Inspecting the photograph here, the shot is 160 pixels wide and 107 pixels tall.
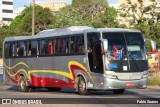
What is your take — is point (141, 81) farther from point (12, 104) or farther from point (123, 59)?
point (12, 104)

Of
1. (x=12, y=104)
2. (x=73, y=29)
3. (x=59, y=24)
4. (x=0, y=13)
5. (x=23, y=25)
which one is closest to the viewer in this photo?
(x=12, y=104)

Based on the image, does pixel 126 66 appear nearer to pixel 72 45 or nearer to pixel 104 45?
pixel 104 45

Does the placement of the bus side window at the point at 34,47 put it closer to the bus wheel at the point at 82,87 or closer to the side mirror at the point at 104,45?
the bus wheel at the point at 82,87

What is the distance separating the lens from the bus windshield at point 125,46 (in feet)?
73.6

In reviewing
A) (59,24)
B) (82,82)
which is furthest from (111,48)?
(59,24)

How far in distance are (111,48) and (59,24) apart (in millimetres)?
54133

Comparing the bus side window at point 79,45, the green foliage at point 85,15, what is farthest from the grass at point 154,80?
the green foliage at point 85,15

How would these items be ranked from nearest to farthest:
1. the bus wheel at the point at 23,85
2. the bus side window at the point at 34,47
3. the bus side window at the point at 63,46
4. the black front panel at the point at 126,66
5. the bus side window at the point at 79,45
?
the black front panel at the point at 126,66 < the bus side window at the point at 79,45 < the bus side window at the point at 63,46 < the bus side window at the point at 34,47 < the bus wheel at the point at 23,85

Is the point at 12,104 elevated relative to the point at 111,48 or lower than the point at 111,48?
lower

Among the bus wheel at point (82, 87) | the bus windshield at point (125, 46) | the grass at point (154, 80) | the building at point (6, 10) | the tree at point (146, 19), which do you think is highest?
the building at point (6, 10)

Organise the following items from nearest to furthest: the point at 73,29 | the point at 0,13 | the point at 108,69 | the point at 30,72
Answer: the point at 108,69 < the point at 73,29 < the point at 30,72 < the point at 0,13

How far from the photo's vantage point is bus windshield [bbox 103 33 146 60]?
2244 centimetres

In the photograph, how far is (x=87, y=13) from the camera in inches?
3595

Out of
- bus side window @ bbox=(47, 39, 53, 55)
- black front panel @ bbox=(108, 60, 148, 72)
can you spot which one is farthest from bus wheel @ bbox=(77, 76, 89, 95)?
bus side window @ bbox=(47, 39, 53, 55)
